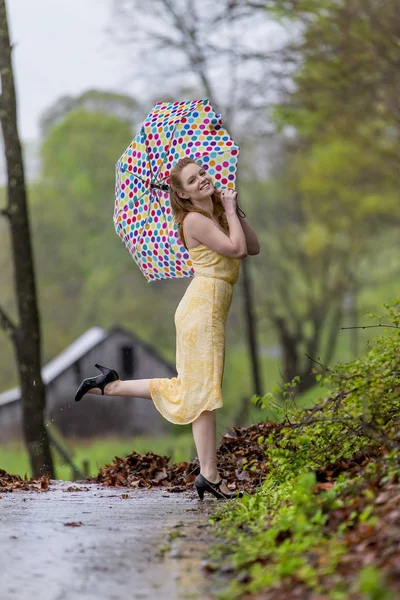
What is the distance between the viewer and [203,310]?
271 inches

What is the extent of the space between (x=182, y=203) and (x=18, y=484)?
3.06m

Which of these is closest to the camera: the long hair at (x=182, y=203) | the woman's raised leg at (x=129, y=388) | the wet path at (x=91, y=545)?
the wet path at (x=91, y=545)

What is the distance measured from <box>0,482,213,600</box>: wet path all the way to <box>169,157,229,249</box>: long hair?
1921 mm

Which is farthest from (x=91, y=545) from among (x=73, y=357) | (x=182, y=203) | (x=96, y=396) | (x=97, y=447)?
(x=96, y=396)

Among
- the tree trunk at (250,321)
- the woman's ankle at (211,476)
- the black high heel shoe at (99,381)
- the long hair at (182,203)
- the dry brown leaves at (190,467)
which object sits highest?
the long hair at (182,203)

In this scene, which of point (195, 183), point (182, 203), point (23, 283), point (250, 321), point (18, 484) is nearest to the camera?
point (195, 183)

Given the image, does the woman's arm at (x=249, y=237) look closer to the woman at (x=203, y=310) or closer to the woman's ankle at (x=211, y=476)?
the woman at (x=203, y=310)

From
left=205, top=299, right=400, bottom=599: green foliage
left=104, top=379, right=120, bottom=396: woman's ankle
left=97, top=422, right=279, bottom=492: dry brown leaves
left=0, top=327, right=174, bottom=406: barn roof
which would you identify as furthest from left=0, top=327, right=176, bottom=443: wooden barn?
left=205, top=299, right=400, bottom=599: green foliage

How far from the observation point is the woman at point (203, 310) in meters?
6.86

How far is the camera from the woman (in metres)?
6.86

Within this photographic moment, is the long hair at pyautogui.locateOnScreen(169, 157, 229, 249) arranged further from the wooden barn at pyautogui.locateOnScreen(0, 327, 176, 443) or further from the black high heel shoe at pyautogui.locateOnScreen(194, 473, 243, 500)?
the wooden barn at pyautogui.locateOnScreen(0, 327, 176, 443)

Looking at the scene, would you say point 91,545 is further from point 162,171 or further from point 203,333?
point 162,171

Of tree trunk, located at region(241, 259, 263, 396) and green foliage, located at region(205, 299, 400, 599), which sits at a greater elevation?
green foliage, located at region(205, 299, 400, 599)

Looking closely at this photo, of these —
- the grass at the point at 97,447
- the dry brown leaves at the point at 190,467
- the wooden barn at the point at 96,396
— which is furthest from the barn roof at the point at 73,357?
the dry brown leaves at the point at 190,467
